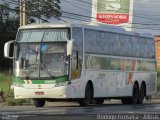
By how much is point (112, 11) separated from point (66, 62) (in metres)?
31.9

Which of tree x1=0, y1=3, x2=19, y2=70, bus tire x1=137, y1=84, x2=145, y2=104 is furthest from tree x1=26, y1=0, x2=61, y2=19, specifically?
bus tire x1=137, y1=84, x2=145, y2=104

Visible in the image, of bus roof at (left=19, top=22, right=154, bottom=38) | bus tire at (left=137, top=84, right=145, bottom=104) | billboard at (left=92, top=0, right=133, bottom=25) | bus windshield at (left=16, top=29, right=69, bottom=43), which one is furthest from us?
billboard at (left=92, top=0, right=133, bottom=25)

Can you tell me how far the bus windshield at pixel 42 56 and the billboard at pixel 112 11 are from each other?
29.3m

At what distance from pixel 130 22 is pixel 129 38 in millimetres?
23488

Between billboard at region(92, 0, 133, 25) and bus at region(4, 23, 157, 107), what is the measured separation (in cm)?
2586

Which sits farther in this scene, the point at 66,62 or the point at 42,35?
the point at 42,35

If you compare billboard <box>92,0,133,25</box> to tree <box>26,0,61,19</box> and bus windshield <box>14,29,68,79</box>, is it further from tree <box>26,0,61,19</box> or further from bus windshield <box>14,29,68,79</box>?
bus windshield <box>14,29,68,79</box>

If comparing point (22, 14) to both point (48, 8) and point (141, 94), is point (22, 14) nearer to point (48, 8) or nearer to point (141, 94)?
point (141, 94)

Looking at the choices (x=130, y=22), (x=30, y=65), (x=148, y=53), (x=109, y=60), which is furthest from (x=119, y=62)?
(x=130, y=22)

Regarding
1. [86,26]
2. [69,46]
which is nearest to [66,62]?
[69,46]

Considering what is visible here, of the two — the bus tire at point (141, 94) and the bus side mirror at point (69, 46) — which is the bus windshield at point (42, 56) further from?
the bus tire at point (141, 94)

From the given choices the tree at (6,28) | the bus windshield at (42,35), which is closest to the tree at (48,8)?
the tree at (6,28)

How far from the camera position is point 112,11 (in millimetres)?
54812

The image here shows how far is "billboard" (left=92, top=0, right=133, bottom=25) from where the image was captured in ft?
176
